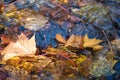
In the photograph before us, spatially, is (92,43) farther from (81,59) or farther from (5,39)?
(5,39)

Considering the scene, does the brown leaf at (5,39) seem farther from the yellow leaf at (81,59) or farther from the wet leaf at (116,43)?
the wet leaf at (116,43)

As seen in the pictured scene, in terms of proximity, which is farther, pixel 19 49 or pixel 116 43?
pixel 116 43

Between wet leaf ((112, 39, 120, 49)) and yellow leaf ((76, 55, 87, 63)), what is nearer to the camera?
yellow leaf ((76, 55, 87, 63))

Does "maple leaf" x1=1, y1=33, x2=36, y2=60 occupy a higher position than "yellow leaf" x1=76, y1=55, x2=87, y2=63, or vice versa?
"maple leaf" x1=1, y1=33, x2=36, y2=60

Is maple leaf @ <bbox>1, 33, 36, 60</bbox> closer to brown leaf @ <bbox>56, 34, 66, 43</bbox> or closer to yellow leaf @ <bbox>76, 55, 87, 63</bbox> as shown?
brown leaf @ <bbox>56, 34, 66, 43</bbox>

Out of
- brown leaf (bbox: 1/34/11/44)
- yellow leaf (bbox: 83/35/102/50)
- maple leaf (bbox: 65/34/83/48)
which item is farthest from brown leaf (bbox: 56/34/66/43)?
brown leaf (bbox: 1/34/11/44)

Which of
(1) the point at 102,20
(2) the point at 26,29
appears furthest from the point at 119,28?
(2) the point at 26,29

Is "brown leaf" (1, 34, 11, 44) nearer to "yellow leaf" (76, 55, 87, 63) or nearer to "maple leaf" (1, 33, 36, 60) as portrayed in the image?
"maple leaf" (1, 33, 36, 60)

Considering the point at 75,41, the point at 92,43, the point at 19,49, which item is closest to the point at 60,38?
the point at 75,41

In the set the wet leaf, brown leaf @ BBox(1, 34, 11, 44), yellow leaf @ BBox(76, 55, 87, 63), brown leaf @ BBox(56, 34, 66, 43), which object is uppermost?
brown leaf @ BBox(1, 34, 11, 44)

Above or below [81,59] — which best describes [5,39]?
above

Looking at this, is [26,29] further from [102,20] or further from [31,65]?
[102,20]
